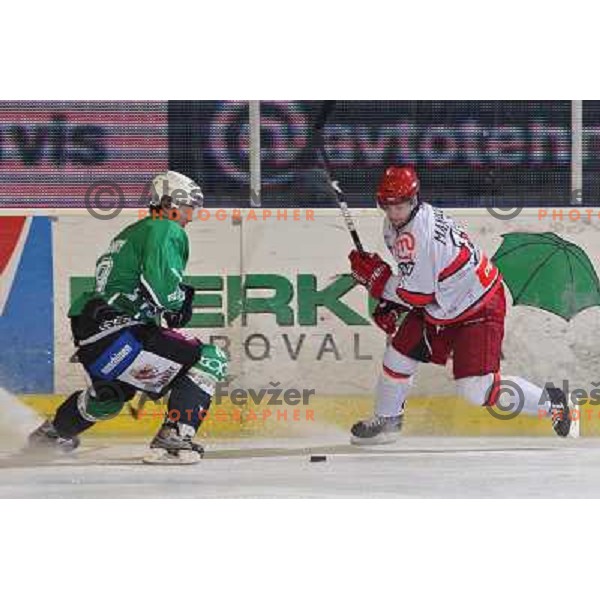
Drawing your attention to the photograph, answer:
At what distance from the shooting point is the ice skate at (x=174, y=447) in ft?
28.1

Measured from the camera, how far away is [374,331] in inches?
339

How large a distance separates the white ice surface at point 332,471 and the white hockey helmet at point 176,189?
94 cm

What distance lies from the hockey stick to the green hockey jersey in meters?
0.60

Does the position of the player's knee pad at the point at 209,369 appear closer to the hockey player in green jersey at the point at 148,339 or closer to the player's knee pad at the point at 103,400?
the hockey player in green jersey at the point at 148,339

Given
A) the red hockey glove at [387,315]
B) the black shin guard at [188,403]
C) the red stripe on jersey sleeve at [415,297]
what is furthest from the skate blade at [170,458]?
the red stripe on jersey sleeve at [415,297]

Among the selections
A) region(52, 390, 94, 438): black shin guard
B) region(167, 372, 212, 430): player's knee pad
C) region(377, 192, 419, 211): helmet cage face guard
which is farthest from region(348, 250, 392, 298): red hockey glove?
region(52, 390, 94, 438): black shin guard

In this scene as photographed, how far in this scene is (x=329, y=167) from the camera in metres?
8.56

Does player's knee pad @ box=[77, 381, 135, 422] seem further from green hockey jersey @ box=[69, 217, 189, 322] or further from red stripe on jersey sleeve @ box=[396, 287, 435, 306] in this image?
red stripe on jersey sleeve @ box=[396, 287, 435, 306]

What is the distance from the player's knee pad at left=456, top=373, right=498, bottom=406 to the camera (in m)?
8.60

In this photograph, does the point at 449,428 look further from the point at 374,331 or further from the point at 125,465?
the point at 125,465

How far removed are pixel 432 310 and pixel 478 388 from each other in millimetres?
370


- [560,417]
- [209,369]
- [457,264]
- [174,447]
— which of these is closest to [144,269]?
[209,369]

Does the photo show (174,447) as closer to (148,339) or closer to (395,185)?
(148,339)

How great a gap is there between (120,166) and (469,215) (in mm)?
1353
